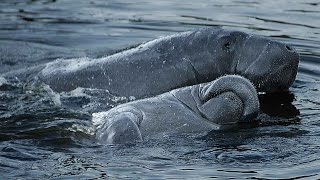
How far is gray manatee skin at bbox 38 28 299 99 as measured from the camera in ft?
31.4

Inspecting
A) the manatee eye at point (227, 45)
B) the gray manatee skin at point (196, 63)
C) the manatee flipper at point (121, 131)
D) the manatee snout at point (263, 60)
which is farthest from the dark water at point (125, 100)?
the manatee eye at point (227, 45)

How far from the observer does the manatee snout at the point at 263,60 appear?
31.4 feet

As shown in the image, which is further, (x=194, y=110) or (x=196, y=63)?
(x=196, y=63)

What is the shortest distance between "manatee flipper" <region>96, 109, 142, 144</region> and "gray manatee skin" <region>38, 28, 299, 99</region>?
1.50m

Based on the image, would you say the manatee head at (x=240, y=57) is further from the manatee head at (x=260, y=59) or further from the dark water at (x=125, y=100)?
the dark water at (x=125, y=100)

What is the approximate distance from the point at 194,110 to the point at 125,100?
4.35 feet

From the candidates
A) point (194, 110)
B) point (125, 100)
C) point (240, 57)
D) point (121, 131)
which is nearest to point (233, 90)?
point (194, 110)

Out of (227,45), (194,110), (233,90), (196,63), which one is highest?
(227,45)

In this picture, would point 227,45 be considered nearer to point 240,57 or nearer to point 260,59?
point 240,57

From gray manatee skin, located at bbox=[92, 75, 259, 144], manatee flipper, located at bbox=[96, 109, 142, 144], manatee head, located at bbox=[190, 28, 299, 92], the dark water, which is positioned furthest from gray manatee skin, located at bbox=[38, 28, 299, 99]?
manatee flipper, located at bbox=[96, 109, 142, 144]

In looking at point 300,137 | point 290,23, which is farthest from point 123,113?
point 290,23

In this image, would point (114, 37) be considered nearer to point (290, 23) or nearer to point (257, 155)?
point (290, 23)

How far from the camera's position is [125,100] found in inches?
372

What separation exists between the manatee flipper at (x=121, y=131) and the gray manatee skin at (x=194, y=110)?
1 centimetres
